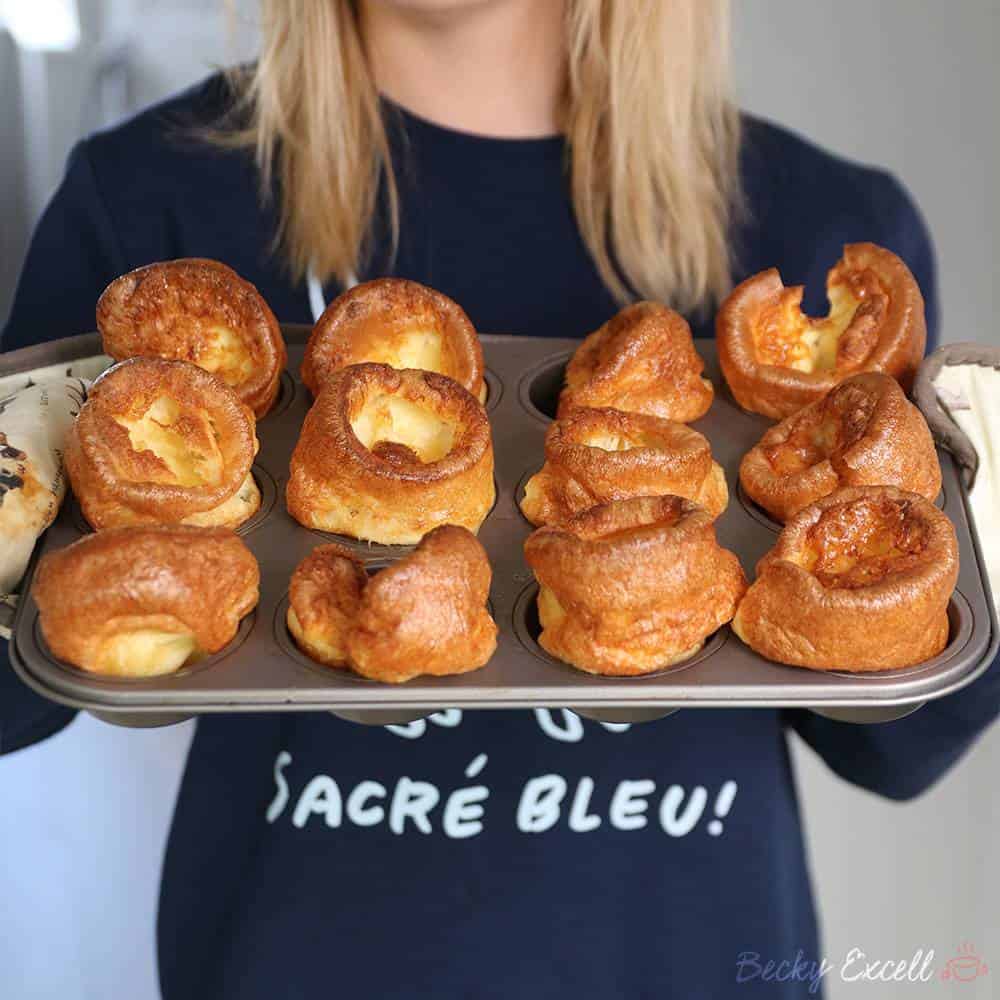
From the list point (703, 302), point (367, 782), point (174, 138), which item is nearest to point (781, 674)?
point (367, 782)

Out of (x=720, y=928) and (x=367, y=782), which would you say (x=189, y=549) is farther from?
(x=720, y=928)

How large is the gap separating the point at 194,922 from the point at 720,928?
1165 mm

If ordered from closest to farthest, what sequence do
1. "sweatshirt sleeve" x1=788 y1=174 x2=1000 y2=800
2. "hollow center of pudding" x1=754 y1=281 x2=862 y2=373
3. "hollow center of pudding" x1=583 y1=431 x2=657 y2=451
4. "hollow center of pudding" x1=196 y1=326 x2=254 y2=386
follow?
1. "hollow center of pudding" x1=583 y1=431 x2=657 y2=451
2. "hollow center of pudding" x1=196 y1=326 x2=254 y2=386
3. "hollow center of pudding" x1=754 y1=281 x2=862 y2=373
4. "sweatshirt sleeve" x1=788 y1=174 x2=1000 y2=800

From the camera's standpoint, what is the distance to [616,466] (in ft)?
6.67

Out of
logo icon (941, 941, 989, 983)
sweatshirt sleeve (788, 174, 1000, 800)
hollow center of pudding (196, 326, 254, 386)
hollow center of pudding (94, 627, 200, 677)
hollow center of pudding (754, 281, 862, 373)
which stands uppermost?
hollow center of pudding (754, 281, 862, 373)

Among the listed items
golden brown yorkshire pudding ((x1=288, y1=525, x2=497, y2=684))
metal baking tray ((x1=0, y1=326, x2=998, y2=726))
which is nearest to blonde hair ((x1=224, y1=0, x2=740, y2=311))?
metal baking tray ((x1=0, y1=326, x2=998, y2=726))

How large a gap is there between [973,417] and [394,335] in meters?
0.99

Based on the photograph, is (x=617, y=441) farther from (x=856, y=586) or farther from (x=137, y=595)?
(x=137, y=595)

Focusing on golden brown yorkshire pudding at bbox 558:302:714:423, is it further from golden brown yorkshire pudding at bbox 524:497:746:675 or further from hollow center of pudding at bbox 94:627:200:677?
hollow center of pudding at bbox 94:627:200:677

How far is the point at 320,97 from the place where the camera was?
125 inches

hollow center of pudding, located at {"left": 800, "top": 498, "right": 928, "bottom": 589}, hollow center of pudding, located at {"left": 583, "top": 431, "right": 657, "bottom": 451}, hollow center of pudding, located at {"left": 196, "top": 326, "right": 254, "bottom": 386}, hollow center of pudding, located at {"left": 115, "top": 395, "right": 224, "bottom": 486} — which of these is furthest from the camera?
hollow center of pudding, located at {"left": 196, "top": 326, "right": 254, "bottom": 386}

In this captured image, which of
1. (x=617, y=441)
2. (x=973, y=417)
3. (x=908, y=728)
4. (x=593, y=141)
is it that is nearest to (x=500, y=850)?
(x=908, y=728)

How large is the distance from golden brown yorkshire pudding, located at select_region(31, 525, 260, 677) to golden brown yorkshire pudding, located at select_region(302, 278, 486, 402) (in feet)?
1.75

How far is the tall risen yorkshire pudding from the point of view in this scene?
2.04 m
